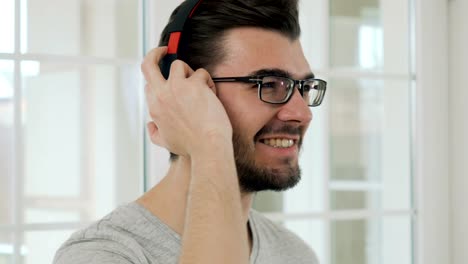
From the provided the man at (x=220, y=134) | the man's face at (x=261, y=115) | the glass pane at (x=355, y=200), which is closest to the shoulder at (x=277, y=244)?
the man at (x=220, y=134)

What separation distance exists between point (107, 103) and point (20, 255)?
441mm

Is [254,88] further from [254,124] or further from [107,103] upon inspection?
[107,103]

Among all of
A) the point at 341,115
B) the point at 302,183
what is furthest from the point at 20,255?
the point at 341,115

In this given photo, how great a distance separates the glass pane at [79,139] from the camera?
187cm

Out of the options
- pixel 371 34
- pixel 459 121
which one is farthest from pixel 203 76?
pixel 459 121

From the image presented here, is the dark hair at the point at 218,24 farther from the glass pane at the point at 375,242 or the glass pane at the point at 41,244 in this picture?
the glass pane at the point at 375,242

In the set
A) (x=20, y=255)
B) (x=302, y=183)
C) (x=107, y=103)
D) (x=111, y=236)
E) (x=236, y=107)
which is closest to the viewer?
(x=111, y=236)

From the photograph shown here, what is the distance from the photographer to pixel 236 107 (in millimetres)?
1511

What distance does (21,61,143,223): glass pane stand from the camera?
1.87 m

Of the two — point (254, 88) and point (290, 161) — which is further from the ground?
point (254, 88)

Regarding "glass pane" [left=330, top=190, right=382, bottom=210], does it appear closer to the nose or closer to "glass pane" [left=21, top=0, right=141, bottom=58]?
"glass pane" [left=21, top=0, right=141, bottom=58]

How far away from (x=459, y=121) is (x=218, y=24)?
132cm

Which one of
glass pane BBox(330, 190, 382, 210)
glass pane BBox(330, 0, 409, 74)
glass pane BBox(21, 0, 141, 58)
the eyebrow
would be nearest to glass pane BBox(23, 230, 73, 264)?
glass pane BBox(21, 0, 141, 58)

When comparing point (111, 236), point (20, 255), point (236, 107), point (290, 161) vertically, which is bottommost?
point (20, 255)
